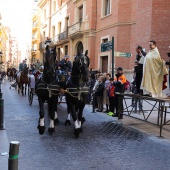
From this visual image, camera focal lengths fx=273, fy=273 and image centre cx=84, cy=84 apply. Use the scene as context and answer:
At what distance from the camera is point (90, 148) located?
20.1ft

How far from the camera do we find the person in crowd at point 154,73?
320 inches

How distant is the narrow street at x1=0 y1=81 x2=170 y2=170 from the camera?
5.06m

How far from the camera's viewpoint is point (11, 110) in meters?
11.5

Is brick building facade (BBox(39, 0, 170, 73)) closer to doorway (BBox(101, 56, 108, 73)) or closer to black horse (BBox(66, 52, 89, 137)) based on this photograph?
doorway (BBox(101, 56, 108, 73))

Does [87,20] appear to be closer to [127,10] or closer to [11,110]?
[127,10]

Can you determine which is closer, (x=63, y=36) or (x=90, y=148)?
(x=90, y=148)

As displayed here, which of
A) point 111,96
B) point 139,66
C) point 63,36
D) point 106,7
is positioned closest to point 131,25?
point 106,7

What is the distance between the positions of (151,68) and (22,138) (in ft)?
13.7

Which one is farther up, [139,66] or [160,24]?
[160,24]

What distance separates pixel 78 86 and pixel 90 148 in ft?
5.72

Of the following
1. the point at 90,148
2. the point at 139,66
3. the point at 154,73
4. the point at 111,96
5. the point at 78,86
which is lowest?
the point at 90,148

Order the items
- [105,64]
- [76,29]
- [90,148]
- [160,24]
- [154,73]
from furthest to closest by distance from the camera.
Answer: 1. [76,29]
2. [105,64]
3. [160,24]
4. [154,73]
5. [90,148]

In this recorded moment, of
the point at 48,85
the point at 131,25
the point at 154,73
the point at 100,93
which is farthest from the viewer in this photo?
the point at 131,25

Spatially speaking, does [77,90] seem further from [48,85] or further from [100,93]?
[100,93]
